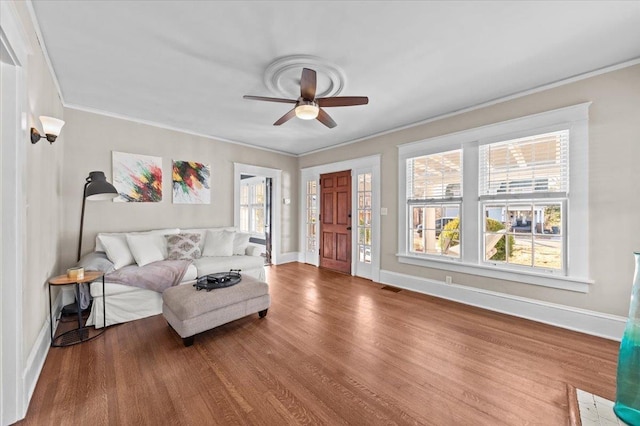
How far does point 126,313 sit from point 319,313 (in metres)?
2.24

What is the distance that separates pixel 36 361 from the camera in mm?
1927

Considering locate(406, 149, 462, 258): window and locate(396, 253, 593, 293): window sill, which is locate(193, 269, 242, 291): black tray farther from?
locate(406, 149, 462, 258): window

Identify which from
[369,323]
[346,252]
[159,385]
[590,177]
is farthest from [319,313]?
[590,177]

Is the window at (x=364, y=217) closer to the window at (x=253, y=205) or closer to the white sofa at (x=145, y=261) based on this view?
the white sofa at (x=145, y=261)

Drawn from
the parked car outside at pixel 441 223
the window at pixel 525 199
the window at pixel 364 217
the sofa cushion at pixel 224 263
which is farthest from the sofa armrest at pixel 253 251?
the window at pixel 525 199

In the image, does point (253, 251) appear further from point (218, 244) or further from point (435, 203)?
point (435, 203)

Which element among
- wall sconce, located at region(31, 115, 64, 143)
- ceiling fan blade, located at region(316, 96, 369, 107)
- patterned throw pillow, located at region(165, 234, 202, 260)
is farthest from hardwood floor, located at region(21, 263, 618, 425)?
ceiling fan blade, located at region(316, 96, 369, 107)

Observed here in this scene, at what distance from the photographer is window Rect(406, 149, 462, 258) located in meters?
3.75

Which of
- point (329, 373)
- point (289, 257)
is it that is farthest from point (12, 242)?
point (289, 257)

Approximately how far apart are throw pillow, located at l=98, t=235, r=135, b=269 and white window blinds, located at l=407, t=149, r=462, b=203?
4.19 meters

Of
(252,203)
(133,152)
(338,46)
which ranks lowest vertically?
(252,203)

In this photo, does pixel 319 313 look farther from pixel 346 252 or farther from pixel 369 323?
pixel 346 252

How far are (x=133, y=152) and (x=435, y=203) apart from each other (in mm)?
4804

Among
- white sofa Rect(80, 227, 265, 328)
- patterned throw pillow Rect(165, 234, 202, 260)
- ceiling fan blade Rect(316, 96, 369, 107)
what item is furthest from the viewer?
patterned throw pillow Rect(165, 234, 202, 260)
